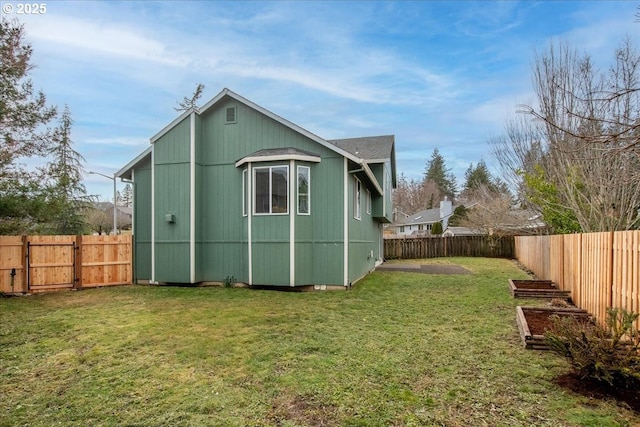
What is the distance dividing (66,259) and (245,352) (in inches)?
332

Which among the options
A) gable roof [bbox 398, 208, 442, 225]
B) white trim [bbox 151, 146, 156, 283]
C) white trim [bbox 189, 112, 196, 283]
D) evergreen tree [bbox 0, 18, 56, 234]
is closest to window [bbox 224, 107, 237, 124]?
white trim [bbox 189, 112, 196, 283]

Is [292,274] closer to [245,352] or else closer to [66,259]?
[245,352]

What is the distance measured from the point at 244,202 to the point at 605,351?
859cm

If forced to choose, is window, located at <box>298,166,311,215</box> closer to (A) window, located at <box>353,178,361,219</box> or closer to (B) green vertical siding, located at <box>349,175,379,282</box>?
(B) green vertical siding, located at <box>349,175,379,282</box>

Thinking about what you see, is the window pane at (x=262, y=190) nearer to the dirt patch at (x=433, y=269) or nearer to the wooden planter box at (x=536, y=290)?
the wooden planter box at (x=536, y=290)

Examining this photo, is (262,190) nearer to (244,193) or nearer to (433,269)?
(244,193)

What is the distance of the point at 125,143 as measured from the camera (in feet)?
78.4

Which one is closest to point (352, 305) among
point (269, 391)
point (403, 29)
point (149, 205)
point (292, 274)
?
point (292, 274)

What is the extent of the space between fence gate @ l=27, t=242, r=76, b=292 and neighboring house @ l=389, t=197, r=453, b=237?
3196 centimetres

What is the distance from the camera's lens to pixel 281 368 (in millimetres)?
4203

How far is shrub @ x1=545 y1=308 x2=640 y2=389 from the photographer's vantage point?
10.7 feet

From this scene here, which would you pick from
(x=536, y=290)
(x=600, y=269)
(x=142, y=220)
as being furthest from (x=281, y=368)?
(x=142, y=220)

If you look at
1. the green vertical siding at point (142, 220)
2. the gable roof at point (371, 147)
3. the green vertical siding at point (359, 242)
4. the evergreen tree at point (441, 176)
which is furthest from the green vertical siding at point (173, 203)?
the evergreen tree at point (441, 176)

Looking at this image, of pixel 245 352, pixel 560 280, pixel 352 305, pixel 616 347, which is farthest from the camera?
pixel 560 280
